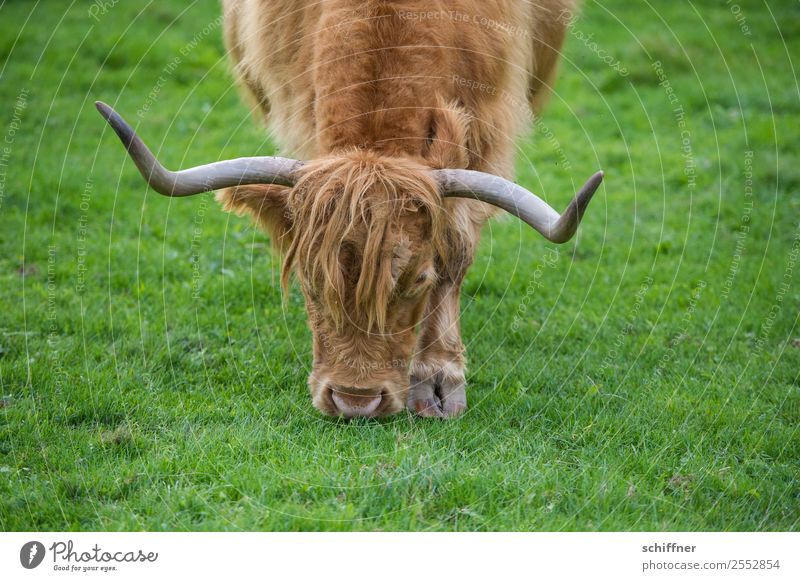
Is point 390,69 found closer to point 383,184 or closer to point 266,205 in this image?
point 383,184

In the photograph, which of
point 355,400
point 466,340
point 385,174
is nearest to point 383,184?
point 385,174

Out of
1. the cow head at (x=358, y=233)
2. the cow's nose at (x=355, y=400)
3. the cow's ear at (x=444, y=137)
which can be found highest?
the cow's ear at (x=444, y=137)

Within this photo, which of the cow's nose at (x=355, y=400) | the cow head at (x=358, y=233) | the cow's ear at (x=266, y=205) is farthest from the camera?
the cow's ear at (x=266, y=205)

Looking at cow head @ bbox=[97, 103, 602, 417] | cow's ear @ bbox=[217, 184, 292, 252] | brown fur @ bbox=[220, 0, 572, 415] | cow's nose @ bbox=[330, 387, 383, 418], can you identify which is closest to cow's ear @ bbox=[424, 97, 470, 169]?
brown fur @ bbox=[220, 0, 572, 415]

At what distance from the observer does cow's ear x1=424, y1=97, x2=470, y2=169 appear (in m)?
4.59

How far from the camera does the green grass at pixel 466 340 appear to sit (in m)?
4.14

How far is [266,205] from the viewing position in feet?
15.4

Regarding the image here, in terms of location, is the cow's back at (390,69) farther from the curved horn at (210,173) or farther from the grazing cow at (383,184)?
the curved horn at (210,173)

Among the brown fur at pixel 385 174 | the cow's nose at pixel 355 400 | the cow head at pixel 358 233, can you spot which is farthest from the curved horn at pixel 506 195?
the cow's nose at pixel 355 400

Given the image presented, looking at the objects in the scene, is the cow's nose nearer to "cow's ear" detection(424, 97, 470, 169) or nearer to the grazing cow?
the grazing cow

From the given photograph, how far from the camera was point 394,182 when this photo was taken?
14.0 feet

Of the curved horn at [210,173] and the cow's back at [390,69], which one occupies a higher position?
the cow's back at [390,69]

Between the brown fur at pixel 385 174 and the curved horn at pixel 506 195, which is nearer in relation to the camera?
the curved horn at pixel 506 195
